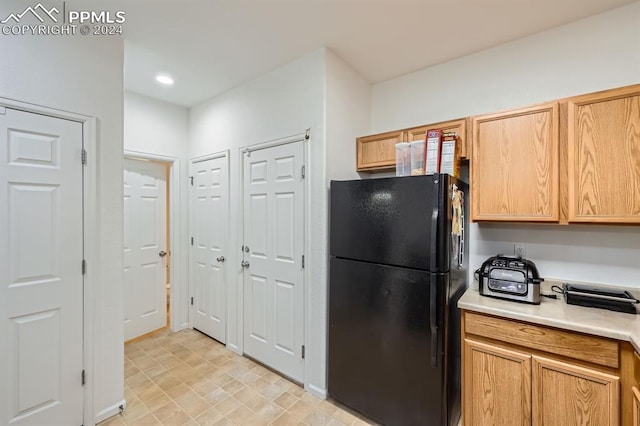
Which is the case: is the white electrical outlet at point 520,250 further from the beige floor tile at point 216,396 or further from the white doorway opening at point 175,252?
the white doorway opening at point 175,252

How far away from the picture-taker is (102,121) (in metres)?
1.92

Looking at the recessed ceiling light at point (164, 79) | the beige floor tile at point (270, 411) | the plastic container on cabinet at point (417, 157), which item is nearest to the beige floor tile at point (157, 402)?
the beige floor tile at point (270, 411)

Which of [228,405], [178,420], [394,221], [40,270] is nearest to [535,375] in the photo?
[394,221]

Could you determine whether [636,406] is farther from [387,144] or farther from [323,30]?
[323,30]

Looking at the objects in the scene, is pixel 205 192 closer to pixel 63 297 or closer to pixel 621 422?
pixel 63 297

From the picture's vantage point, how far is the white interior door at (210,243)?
3.03 metres

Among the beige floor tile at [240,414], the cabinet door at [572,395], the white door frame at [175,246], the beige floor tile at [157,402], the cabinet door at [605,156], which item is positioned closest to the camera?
the cabinet door at [572,395]

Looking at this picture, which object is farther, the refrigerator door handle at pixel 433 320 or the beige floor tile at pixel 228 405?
the beige floor tile at pixel 228 405

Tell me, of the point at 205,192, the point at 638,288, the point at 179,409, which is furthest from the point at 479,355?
the point at 205,192

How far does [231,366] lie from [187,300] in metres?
1.18

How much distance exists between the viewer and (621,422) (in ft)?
4.30

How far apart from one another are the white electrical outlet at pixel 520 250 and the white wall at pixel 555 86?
3 cm

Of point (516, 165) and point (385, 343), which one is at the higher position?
point (516, 165)

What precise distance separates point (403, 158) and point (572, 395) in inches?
63.0
